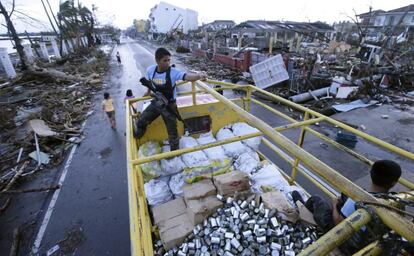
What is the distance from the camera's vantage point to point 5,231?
3660mm

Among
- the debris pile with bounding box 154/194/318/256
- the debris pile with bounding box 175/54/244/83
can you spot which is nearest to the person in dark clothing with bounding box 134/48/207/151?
the debris pile with bounding box 154/194/318/256

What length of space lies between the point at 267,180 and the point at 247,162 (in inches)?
22.2

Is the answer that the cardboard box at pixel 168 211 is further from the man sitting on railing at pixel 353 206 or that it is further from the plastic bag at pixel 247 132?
the plastic bag at pixel 247 132

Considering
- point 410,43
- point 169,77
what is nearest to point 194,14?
point 410,43

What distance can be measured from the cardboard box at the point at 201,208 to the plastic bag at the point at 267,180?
71 cm

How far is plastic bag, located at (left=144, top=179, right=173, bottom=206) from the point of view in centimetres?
289

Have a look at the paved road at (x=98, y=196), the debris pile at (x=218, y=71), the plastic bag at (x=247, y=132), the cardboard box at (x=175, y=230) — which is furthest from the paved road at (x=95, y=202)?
the debris pile at (x=218, y=71)

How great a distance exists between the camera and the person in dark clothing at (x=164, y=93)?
3587 millimetres

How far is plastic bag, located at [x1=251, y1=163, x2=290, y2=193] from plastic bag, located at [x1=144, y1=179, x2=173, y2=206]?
1178 millimetres

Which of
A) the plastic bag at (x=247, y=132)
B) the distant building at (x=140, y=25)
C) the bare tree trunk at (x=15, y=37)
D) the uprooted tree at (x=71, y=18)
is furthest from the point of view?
the distant building at (x=140, y=25)

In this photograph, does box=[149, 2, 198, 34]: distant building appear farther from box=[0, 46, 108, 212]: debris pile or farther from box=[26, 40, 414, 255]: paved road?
box=[26, 40, 414, 255]: paved road

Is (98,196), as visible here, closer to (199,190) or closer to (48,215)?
(48,215)

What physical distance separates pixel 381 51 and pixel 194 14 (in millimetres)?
63059

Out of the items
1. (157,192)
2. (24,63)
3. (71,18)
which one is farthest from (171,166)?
(71,18)
